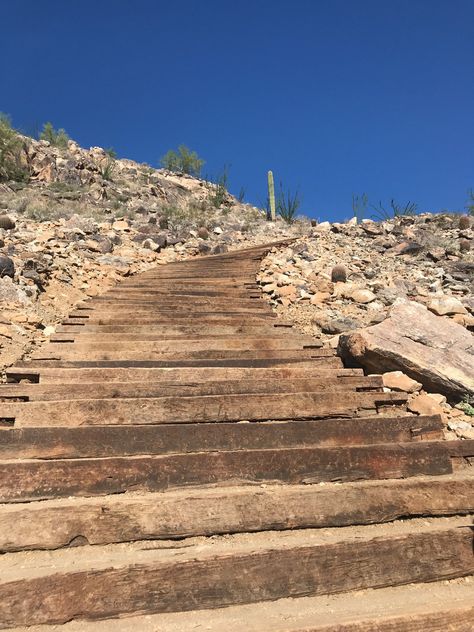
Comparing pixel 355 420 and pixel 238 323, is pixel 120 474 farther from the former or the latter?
pixel 238 323

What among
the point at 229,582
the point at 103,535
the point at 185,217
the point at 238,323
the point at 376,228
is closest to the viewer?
the point at 229,582

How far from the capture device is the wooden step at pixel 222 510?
6.26 feet

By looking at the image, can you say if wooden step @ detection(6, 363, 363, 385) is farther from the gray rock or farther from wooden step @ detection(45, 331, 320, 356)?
the gray rock

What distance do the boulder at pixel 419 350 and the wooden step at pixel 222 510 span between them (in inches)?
43.9

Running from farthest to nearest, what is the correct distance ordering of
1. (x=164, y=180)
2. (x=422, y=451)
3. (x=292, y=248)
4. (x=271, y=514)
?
(x=164, y=180) < (x=292, y=248) < (x=422, y=451) < (x=271, y=514)

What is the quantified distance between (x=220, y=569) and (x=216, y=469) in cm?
55

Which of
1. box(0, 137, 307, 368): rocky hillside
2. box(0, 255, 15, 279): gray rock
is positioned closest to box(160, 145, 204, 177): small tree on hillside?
box(0, 137, 307, 368): rocky hillside

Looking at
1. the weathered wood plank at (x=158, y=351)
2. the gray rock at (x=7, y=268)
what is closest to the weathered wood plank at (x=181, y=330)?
the weathered wood plank at (x=158, y=351)

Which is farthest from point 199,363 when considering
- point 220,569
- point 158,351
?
point 220,569

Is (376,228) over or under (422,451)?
over

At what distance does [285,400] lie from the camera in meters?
2.96

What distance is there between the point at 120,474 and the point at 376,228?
31.6 ft

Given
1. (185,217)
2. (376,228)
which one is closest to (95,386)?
(376,228)

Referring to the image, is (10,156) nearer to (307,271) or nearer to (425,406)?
(307,271)
